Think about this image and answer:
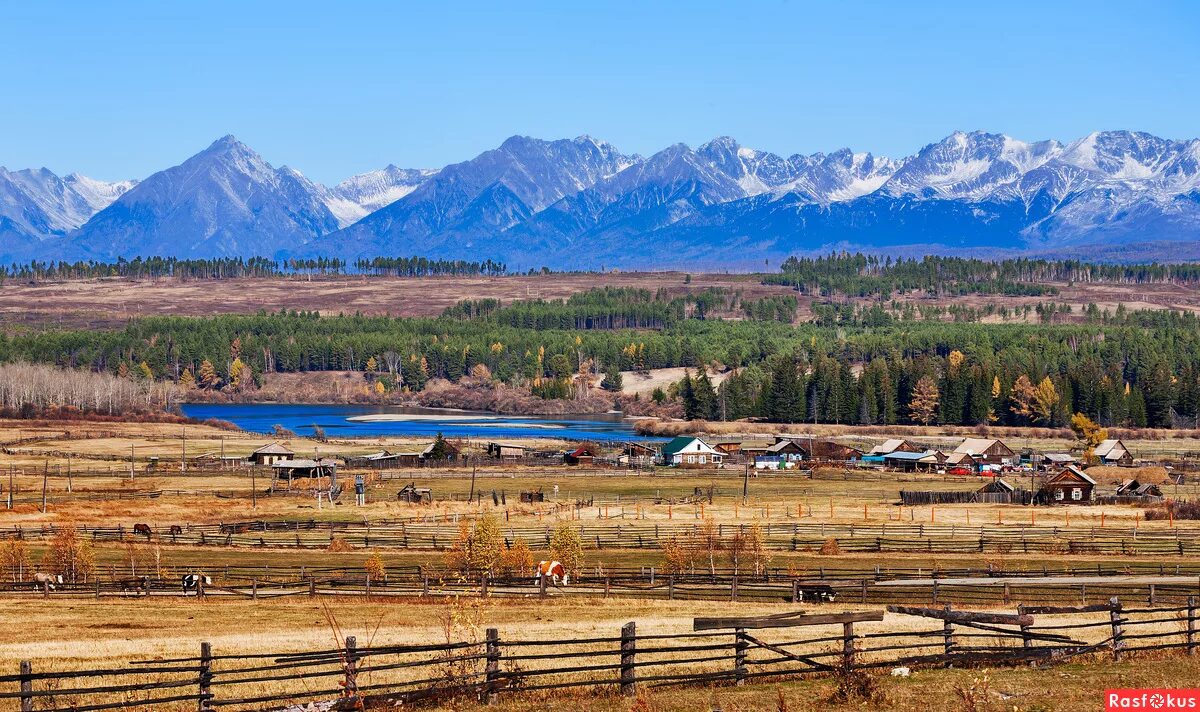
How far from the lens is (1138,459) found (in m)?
137

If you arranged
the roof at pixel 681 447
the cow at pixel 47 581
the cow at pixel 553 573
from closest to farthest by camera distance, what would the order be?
the cow at pixel 47 581 < the cow at pixel 553 573 < the roof at pixel 681 447

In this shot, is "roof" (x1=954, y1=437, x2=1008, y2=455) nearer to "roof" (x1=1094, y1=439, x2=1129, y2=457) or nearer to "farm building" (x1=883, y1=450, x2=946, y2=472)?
"farm building" (x1=883, y1=450, x2=946, y2=472)

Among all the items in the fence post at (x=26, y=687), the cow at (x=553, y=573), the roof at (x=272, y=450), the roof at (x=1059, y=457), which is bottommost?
the roof at (x=1059, y=457)

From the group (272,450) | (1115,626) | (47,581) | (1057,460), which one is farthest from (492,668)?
(1057,460)

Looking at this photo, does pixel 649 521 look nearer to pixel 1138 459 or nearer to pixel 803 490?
pixel 803 490

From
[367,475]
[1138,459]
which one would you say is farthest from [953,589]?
[1138,459]

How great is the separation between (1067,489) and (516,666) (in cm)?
7502

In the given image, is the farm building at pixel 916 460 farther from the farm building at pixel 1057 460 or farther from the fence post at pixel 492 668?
the fence post at pixel 492 668

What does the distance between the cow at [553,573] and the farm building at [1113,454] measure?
8981 cm

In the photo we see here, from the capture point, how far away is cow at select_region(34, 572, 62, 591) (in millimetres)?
49875

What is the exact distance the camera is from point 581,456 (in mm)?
132625

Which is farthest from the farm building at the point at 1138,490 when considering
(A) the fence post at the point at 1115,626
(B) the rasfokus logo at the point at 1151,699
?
(B) the rasfokus logo at the point at 1151,699

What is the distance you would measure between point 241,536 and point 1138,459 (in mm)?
94097

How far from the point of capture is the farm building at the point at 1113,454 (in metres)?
130
